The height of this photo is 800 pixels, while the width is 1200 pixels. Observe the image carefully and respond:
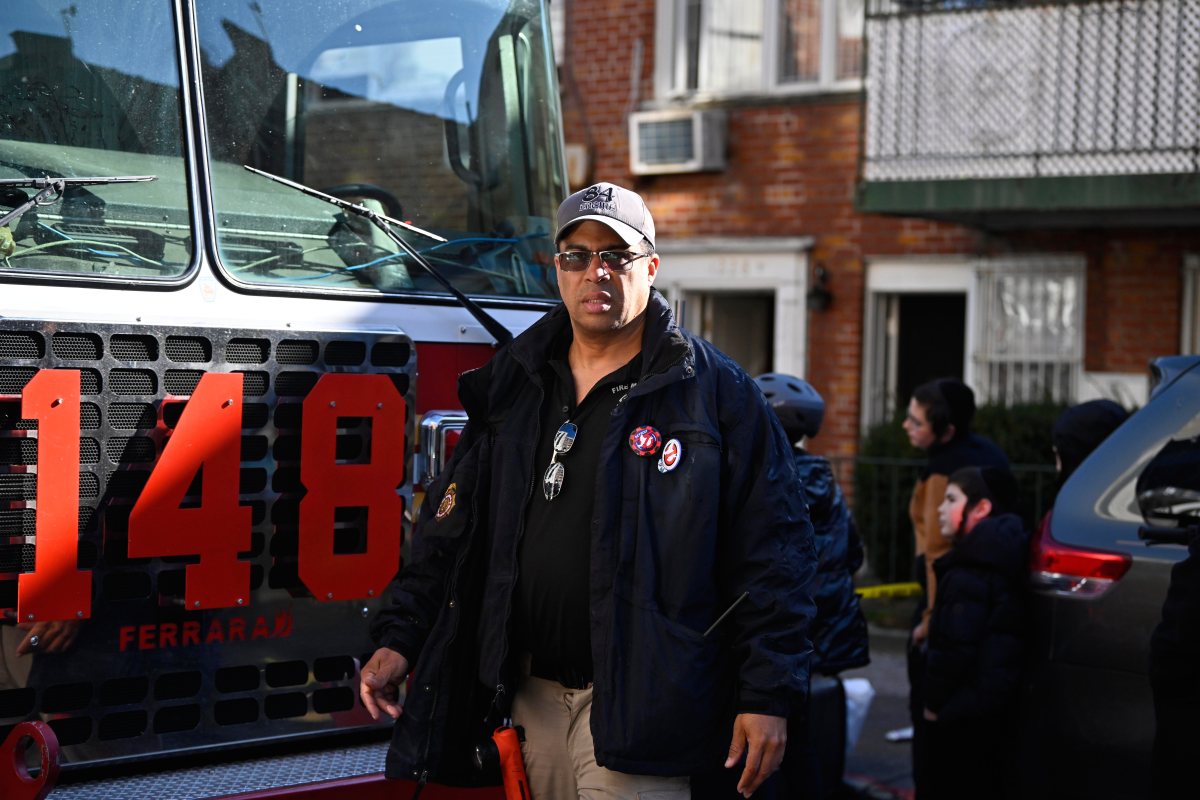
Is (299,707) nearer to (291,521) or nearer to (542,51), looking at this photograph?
(291,521)

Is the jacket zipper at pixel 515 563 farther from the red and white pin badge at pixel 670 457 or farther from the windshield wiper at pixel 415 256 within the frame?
the windshield wiper at pixel 415 256

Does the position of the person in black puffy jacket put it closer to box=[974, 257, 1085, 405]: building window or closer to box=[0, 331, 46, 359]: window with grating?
box=[0, 331, 46, 359]: window with grating

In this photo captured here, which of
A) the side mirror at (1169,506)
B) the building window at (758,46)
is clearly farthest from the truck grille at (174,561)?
the building window at (758,46)

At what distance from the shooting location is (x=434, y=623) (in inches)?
134

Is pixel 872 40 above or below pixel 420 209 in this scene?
above

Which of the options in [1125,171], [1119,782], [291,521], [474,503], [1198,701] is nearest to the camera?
[474,503]

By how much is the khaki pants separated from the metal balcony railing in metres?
8.61

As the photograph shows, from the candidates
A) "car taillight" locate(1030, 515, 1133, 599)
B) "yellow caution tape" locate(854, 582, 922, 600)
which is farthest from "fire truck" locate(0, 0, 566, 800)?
"yellow caution tape" locate(854, 582, 922, 600)

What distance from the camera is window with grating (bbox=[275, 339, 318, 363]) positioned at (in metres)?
3.84

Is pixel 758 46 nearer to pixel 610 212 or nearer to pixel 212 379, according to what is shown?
pixel 212 379

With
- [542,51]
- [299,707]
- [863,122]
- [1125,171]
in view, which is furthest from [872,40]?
[299,707]

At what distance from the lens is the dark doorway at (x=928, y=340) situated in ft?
42.1

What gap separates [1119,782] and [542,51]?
272 centimetres

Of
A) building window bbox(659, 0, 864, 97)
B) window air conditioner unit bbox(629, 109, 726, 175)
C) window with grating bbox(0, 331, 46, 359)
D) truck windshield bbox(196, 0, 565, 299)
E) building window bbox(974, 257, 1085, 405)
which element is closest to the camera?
window with grating bbox(0, 331, 46, 359)
